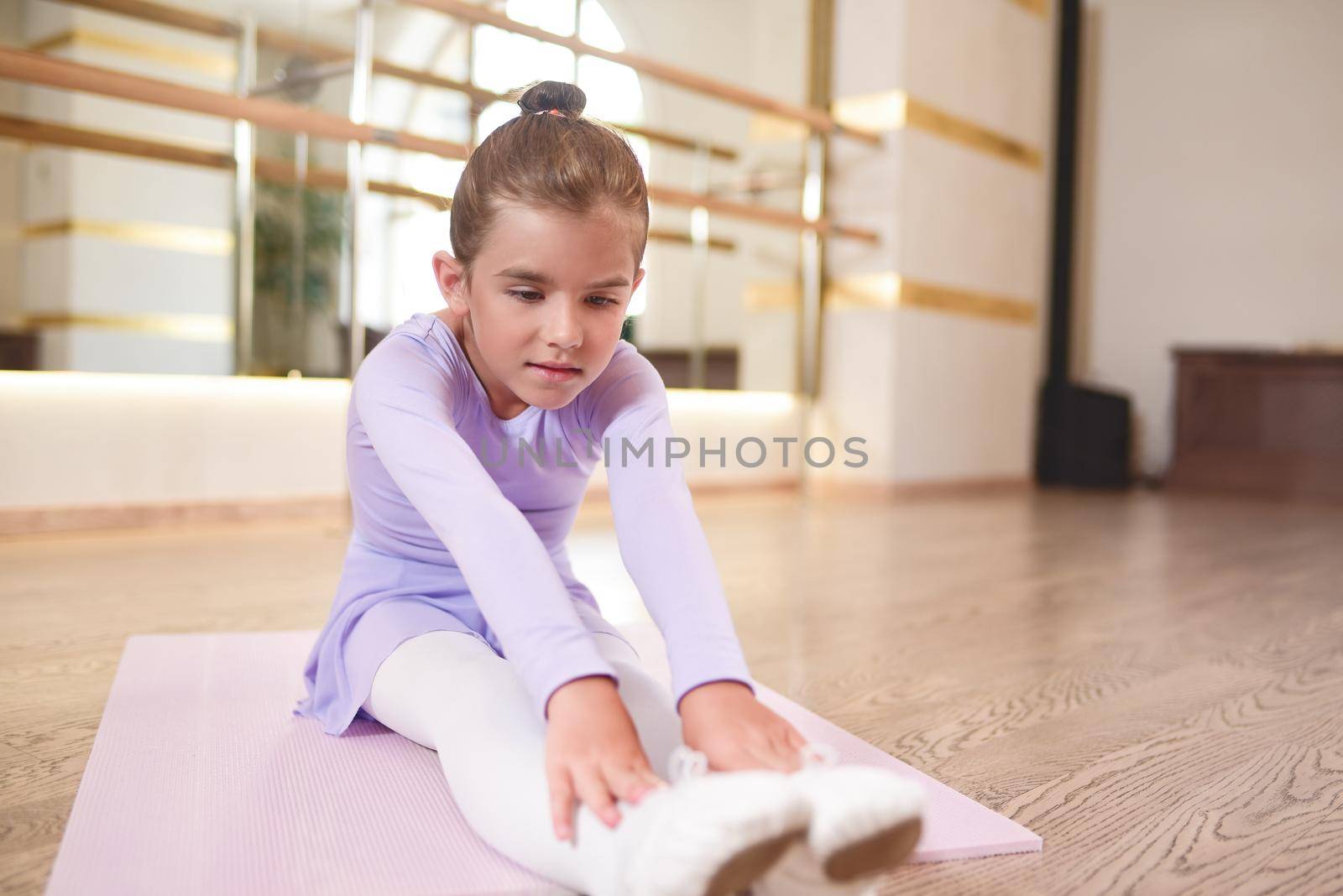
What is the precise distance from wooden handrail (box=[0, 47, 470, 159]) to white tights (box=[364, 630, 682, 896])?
4.17 ft

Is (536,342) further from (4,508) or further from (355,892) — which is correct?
(4,508)

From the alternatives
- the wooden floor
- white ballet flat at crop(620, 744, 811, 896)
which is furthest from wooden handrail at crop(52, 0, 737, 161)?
white ballet flat at crop(620, 744, 811, 896)

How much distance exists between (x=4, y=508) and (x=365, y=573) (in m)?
1.49

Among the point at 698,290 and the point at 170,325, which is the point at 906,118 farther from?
the point at 170,325

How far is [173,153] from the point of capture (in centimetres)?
243

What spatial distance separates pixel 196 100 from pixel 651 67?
3.71 ft

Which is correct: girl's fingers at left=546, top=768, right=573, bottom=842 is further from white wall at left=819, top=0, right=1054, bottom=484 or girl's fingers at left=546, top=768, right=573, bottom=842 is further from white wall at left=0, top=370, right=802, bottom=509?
white wall at left=819, top=0, right=1054, bottom=484

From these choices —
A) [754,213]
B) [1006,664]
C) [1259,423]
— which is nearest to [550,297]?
[1006,664]

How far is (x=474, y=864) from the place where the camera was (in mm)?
688

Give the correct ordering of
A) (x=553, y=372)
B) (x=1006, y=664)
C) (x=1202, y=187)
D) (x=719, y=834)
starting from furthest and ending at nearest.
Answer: (x=1202, y=187) → (x=1006, y=664) → (x=553, y=372) → (x=719, y=834)

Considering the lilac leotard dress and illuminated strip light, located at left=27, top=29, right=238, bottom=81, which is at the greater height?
illuminated strip light, located at left=27, top=29, right=238, bottom=81

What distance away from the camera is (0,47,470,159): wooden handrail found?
1.60m

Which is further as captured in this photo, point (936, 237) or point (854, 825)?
point (936, 237)

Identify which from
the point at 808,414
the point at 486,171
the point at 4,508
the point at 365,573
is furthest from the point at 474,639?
the point at 808,414
